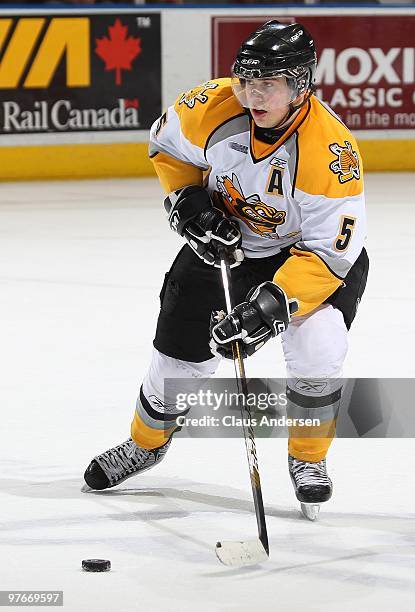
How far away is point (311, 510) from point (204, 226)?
0.68 metres

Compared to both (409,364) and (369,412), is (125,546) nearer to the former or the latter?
(369,412)

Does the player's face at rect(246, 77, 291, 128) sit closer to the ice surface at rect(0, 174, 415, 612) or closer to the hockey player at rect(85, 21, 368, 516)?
the hockey player at rect(85, 21, 368, 516)

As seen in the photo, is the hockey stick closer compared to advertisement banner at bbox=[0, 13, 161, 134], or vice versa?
the hockey stick

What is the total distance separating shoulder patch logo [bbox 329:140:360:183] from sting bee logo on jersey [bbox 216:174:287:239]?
0.60 ft

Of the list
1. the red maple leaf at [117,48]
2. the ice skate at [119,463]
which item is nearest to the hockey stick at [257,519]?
the ice skate at [119,463]

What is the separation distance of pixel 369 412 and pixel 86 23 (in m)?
4.93

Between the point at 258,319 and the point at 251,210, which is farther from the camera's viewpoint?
the point at 251,210

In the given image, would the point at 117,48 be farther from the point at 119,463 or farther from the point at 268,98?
the point at 268,98

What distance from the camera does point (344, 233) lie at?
2.96 metres

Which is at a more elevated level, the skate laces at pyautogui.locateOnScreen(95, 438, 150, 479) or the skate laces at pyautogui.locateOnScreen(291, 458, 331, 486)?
the skate laces at pyautogui.locateOnScreen(291, 458, 331, 486)

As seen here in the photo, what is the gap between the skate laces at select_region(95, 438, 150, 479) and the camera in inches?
129

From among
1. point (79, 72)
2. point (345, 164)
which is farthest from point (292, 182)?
point (79, 72)

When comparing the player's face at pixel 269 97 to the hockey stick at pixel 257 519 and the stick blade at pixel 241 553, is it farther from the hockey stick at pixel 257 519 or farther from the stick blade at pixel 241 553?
the stick blade at pixel 241 553

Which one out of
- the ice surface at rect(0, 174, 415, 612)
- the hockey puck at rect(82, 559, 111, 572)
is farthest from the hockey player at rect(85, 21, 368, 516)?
the hockey puck at rect(82, 559, 111, 572)
